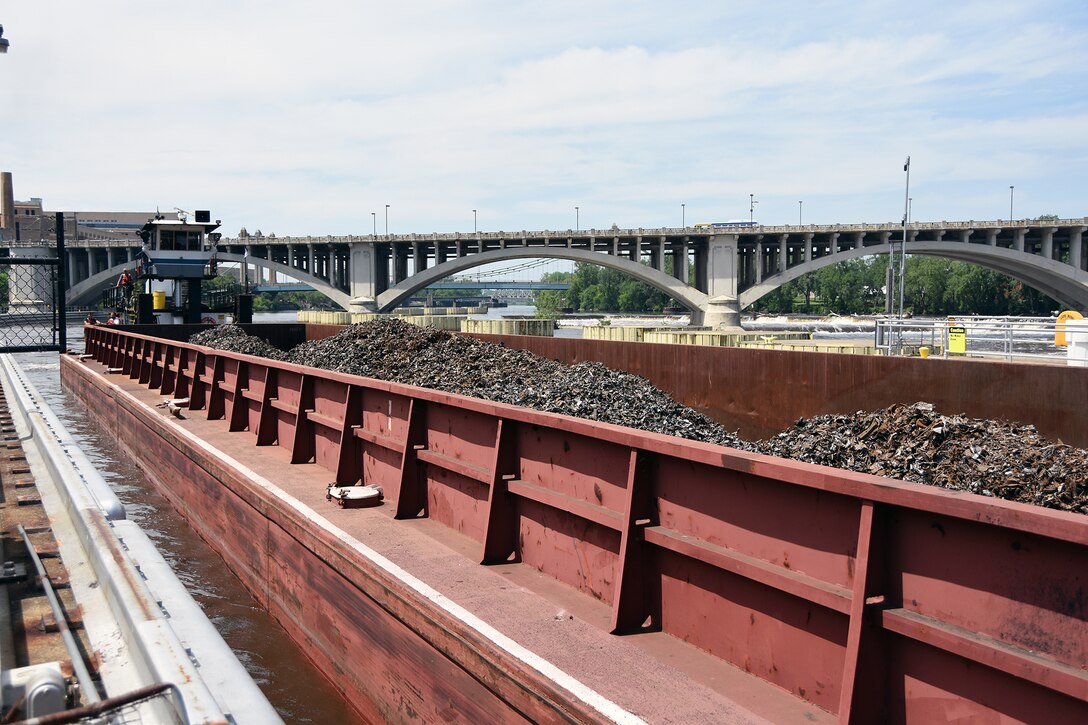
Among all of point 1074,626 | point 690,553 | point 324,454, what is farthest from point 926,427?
point 324,454

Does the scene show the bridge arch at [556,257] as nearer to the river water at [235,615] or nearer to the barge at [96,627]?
the river water at [235,615]

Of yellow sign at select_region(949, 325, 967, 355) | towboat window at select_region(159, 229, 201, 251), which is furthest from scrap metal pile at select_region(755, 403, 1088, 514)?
towboat window at select_region(159, 229, 201, 251)

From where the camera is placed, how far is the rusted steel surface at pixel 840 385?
748 cm

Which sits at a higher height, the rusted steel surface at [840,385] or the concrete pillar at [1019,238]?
the concrete pillar at [1019,238]

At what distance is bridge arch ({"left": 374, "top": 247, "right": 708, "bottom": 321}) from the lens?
7156 centimetres

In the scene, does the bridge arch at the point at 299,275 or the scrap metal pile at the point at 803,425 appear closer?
the scrap metal pile at the point at 803,425

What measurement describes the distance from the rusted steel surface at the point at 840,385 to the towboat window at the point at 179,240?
84.4 feet

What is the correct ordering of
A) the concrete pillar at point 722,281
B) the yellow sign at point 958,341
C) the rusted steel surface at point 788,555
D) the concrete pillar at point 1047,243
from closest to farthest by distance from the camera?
the rusted steel surface at point 788,555 < the yellow sign at point 958,341 < the concrete pillar at point 722,281 < the concrete pillar at point 1047,243

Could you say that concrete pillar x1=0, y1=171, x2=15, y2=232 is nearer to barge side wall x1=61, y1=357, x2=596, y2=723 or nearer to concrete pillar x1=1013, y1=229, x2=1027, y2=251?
barge side wall x1=61, y1=357, x2=596, y2=723

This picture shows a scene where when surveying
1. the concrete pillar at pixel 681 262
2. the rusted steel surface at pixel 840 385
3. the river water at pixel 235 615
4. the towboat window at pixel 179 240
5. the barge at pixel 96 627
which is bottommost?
the river water at pixel 235 615

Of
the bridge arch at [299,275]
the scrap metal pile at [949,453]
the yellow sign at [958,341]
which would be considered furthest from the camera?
the bridge arch at [299,275]

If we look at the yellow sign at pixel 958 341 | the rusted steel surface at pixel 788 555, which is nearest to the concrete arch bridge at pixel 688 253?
the yellow sign at pixel 958 341

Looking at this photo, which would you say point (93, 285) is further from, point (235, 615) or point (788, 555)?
point (788, 555)

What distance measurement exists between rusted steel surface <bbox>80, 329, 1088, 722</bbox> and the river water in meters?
1.53
